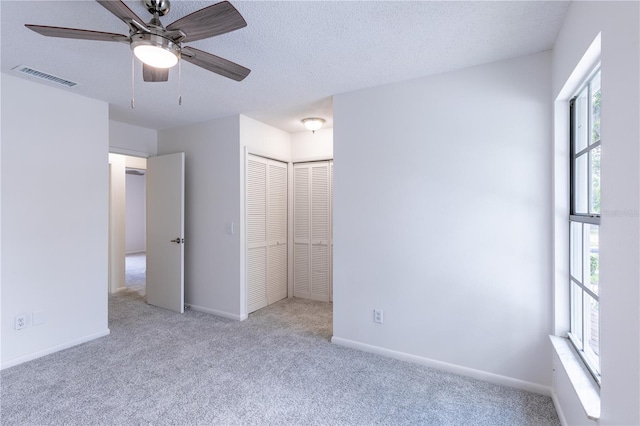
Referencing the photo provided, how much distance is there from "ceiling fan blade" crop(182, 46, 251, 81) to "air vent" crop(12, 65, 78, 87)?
166cm

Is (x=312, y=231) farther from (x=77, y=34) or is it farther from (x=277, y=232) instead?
(x=77, y=34)

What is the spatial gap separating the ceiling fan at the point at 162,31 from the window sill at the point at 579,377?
91.1 inches

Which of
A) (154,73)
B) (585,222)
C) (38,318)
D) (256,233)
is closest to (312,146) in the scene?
(256,233)

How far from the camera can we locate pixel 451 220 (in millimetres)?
2482

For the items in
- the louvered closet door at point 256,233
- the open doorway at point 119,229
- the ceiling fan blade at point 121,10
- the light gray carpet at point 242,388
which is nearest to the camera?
the ceiling fan blade at point 121,10

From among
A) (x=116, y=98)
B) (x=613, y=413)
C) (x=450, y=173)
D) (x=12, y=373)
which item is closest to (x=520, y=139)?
(x=450, y=173)

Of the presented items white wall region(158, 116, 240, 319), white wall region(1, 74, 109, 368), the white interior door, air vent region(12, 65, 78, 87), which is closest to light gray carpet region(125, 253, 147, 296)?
the white interior door

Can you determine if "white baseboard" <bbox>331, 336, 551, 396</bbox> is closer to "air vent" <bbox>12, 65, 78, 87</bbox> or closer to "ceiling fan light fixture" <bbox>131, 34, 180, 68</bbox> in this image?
"ceiling fan light fixture" <bbox>131, 34, 180, 68</bbox>

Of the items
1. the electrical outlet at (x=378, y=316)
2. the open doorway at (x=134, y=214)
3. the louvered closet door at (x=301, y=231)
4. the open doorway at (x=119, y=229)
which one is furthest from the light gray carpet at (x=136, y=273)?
the electrical outlet at (x=378, y=316)

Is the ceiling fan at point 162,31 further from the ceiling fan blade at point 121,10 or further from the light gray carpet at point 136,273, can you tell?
the light gray carpet at point 136,273

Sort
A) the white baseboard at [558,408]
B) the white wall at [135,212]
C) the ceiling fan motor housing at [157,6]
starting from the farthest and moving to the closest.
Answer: the white wall at [135,212] < the white baseboard at [558,408] < the ceiling fan motor housing at [157,6]

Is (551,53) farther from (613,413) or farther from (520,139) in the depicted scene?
(613,413)

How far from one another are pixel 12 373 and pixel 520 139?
4.20m

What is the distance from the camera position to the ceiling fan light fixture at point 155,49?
153cm
